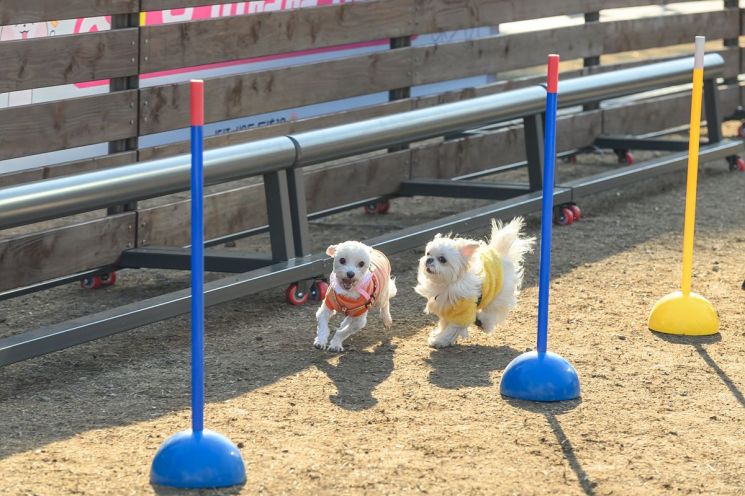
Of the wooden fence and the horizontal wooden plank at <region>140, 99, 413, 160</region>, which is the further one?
the horizontal wooden plank at <region>140, 99, 413, 160</region>

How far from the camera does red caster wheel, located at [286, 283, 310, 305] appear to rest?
21.2 ft

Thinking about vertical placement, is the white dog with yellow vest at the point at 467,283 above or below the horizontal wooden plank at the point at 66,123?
below

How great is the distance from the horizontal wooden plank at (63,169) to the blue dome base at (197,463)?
2503mm

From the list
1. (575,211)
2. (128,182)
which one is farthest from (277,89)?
(575,211)

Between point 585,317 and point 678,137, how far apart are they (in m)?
6.54

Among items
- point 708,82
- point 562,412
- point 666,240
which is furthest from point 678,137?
point 562,412

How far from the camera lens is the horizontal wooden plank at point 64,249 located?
20.5ft

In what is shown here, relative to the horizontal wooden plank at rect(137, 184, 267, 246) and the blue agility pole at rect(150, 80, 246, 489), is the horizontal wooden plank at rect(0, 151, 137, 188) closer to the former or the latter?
the horizontal wooden plank at rect(137, 184, 267, 246)

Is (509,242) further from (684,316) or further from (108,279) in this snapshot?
(108,279)

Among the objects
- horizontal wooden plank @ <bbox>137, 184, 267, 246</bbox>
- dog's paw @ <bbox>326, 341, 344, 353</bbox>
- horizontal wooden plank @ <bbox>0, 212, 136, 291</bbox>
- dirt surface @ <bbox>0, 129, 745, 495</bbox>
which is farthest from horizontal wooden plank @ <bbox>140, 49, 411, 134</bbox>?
dog's paw @ <bbox>326, 341, 344, 353</bbox>

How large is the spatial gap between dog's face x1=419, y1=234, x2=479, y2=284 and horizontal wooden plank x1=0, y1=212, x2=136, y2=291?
1854 mm

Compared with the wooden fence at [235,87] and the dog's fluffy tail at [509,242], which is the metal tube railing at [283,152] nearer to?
the wooden fence at [235,87]

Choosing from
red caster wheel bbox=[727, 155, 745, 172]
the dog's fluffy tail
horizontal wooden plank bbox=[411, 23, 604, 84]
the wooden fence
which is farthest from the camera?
red caster wheel bbox=[727, 155, 745, 172]

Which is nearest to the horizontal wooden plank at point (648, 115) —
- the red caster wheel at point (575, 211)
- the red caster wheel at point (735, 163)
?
the red caster wheel at point (735, 163)
